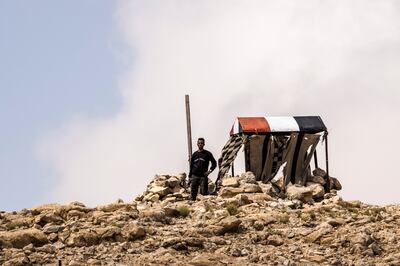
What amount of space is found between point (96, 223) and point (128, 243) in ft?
5.78

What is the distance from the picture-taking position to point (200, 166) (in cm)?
2100

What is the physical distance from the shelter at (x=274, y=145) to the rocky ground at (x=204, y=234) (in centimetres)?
444

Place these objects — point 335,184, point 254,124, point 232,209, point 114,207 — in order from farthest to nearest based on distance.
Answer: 1. point 335,184
2. point 254,124
3. point 114,207
4. point 232,209

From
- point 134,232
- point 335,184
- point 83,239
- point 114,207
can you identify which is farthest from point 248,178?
point 83,239

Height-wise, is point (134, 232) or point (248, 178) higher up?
point (248, 178)

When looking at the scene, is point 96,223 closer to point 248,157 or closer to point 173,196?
point 173,196

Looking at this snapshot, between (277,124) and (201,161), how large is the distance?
5.55 metres

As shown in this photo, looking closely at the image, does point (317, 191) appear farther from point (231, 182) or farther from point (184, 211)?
point (184, 211)

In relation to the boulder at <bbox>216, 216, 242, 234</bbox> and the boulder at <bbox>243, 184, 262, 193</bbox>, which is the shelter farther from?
the boulder at <bbox>216, 216, 242, 234</bbox>

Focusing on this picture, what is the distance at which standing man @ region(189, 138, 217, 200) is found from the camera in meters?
20.8

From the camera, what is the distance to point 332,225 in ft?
58.1

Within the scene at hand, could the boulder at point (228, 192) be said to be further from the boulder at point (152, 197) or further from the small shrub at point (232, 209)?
the small shrub at point (232, 209)

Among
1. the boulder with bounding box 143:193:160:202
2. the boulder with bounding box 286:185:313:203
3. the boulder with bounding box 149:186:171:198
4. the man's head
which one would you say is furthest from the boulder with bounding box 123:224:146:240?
the boulder with bounding box 286:185:313:203

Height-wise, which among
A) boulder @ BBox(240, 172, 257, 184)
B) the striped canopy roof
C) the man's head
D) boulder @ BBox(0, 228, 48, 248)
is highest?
the striped canopy roof
